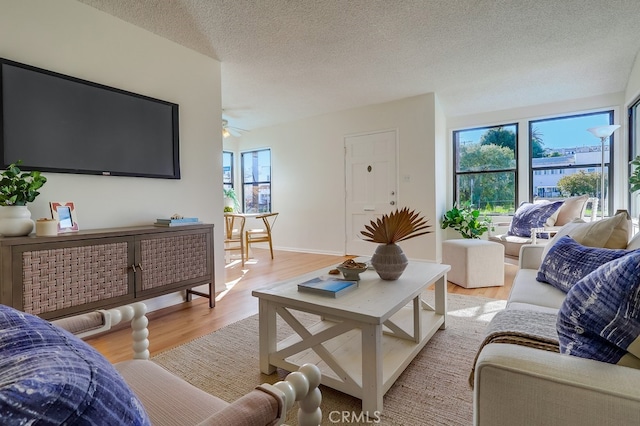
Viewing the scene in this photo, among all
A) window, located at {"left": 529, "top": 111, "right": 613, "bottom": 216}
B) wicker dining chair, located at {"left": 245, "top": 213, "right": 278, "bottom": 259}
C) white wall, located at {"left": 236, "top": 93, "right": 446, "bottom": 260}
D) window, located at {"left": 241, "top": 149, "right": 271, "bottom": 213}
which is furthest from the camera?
window, located at {"left": 241, "top": 149, "right": 271, "bottom": 213}

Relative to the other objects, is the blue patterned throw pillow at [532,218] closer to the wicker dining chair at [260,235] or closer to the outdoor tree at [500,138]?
the outdoor tree at [500,138]

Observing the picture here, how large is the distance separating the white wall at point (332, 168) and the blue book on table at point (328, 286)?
10.1ft

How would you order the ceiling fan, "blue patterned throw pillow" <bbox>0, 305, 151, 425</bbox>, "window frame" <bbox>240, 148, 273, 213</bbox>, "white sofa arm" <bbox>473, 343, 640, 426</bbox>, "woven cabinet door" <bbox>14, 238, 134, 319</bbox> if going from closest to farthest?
1. "blue patterned throw pillow" <bbox>0, 305, 151, 425</bbox>
2. "white sofa arm" <bbox>473, 343, 640, 426</bbox>
3. "woven cabinet door" <bbox>14, 238, 134, 319</bbox>
4. the ceiling fan
5. "window frame" <bbox>240, 148, 273, 213</bbox>

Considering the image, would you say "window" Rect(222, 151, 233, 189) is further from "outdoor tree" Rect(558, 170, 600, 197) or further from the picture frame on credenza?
"outdoor tree" Rect(558, 170, 600, 197)

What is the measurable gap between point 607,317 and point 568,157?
4.72 meters

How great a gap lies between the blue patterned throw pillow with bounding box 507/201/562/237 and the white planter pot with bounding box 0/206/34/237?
15.1ft

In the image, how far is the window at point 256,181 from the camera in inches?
245

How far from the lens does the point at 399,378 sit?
5.28 ft

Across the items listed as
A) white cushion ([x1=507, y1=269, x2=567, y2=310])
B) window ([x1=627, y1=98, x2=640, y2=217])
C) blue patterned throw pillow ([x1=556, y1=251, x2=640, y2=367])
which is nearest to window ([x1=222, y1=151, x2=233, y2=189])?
white cushion ([x1=507, y1=269, x2=567, y2=310])

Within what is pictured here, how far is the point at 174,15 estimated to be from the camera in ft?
8.05

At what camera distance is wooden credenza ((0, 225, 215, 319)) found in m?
1.73

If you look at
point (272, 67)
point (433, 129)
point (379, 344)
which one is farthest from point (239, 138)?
point (379, 344)

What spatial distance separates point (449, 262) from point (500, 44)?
2.17 m

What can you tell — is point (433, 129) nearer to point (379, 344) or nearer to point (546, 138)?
point (546, 138)
